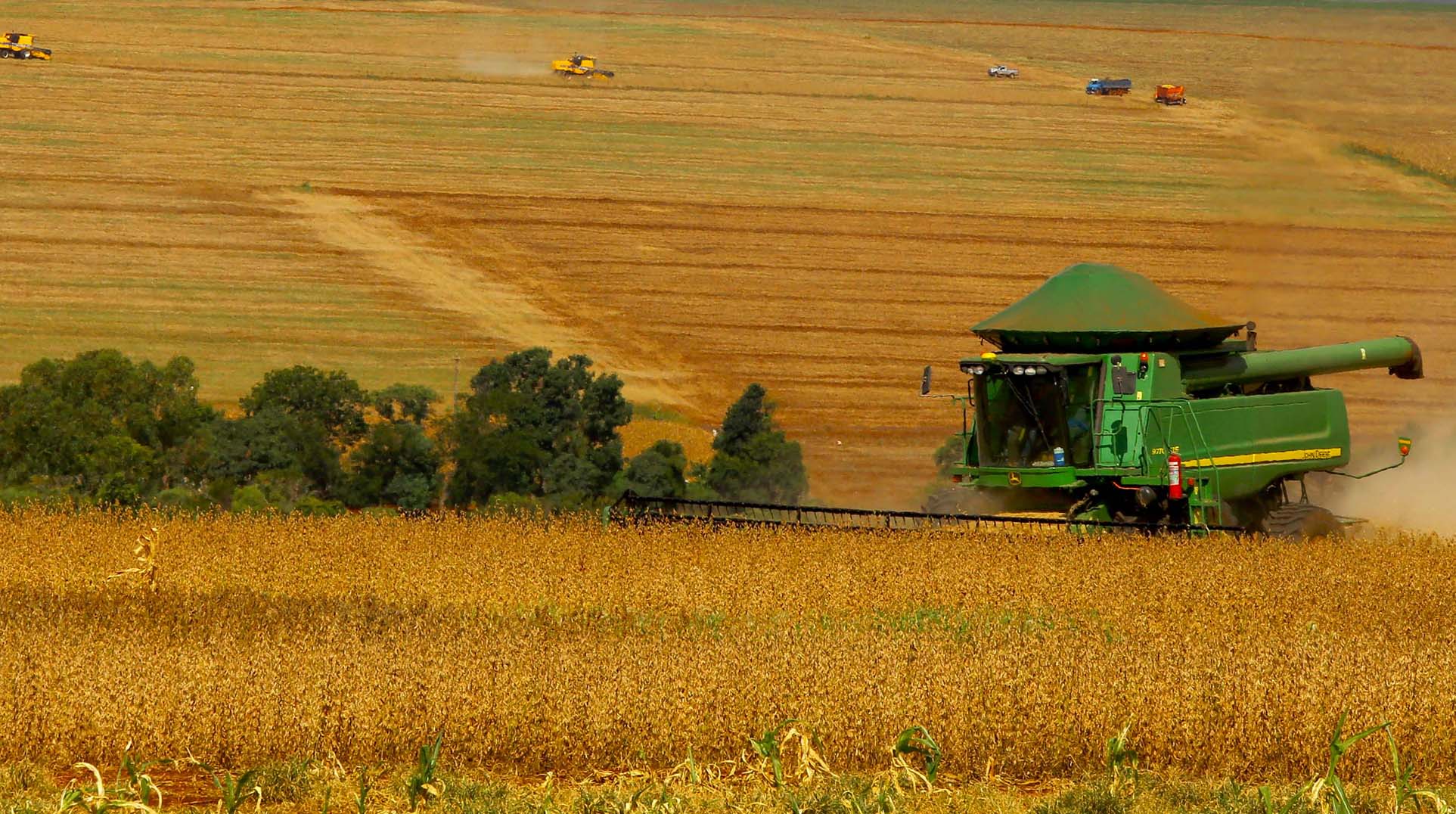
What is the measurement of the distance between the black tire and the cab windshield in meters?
1.75

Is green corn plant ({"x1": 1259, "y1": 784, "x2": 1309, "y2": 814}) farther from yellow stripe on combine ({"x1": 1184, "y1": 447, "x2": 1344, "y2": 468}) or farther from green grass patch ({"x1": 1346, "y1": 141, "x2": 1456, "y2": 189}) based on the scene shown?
green grass patch ({"x1": 1346, "y1": 141, "x2": 1456, "y2": 189})

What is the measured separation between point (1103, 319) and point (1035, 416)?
3.40 ft

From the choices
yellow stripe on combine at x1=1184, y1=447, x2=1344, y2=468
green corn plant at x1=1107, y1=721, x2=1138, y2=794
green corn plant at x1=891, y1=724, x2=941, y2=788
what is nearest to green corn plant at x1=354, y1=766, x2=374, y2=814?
green corn plant at x1=891, y1=724, x2=941, y2=788

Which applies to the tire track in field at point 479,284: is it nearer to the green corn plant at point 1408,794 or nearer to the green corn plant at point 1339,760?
the green corn plant at point 1339,760

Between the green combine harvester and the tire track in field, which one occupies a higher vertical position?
the tire track in field

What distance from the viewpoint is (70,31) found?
2263 inches

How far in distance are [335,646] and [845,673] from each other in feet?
9.17

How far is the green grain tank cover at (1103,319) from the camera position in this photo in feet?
55.0

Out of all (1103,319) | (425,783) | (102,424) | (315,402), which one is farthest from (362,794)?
(315,402)

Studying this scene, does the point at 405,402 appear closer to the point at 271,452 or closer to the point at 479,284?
the point at 271,452

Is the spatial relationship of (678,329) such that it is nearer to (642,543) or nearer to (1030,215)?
(1030,215)

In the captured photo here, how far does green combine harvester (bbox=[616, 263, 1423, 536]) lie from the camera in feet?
Answer: 54.0

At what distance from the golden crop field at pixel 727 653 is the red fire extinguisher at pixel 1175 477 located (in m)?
1.33

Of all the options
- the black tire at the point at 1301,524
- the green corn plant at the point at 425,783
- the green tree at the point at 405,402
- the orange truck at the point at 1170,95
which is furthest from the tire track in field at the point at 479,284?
the green corn plant at the point at 425,783
